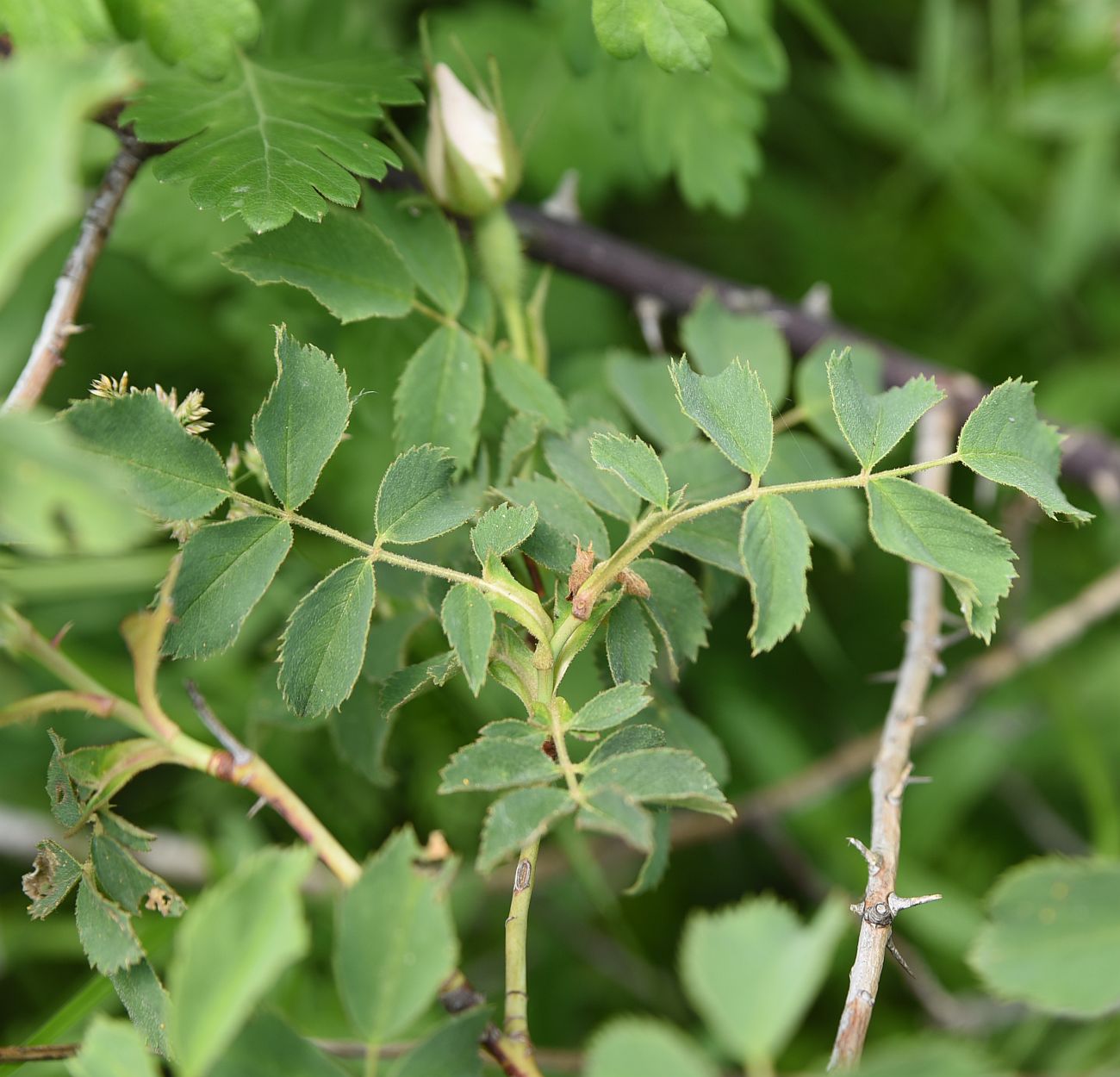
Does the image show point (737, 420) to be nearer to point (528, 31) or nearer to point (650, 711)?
point (650, 711)

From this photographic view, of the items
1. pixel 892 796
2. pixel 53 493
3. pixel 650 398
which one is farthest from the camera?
pixel 650 398

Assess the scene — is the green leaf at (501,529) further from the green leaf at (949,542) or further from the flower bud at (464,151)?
the flower bud at (464,151)

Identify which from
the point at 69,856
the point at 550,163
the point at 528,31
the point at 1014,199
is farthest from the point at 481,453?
the point at 1014,199

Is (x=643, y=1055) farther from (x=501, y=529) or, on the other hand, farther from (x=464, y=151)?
(x=464, y=151)

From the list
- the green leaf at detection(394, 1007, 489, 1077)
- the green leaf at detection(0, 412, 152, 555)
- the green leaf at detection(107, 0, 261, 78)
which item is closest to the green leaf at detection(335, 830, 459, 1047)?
the green leaf at detection(394, 1007, 489, 1077)

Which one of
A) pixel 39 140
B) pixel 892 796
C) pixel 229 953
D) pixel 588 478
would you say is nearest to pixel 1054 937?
pixel 892 796

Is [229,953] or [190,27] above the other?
[190,27]

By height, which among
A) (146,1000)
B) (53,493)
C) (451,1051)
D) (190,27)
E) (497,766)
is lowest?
(146,1000)
